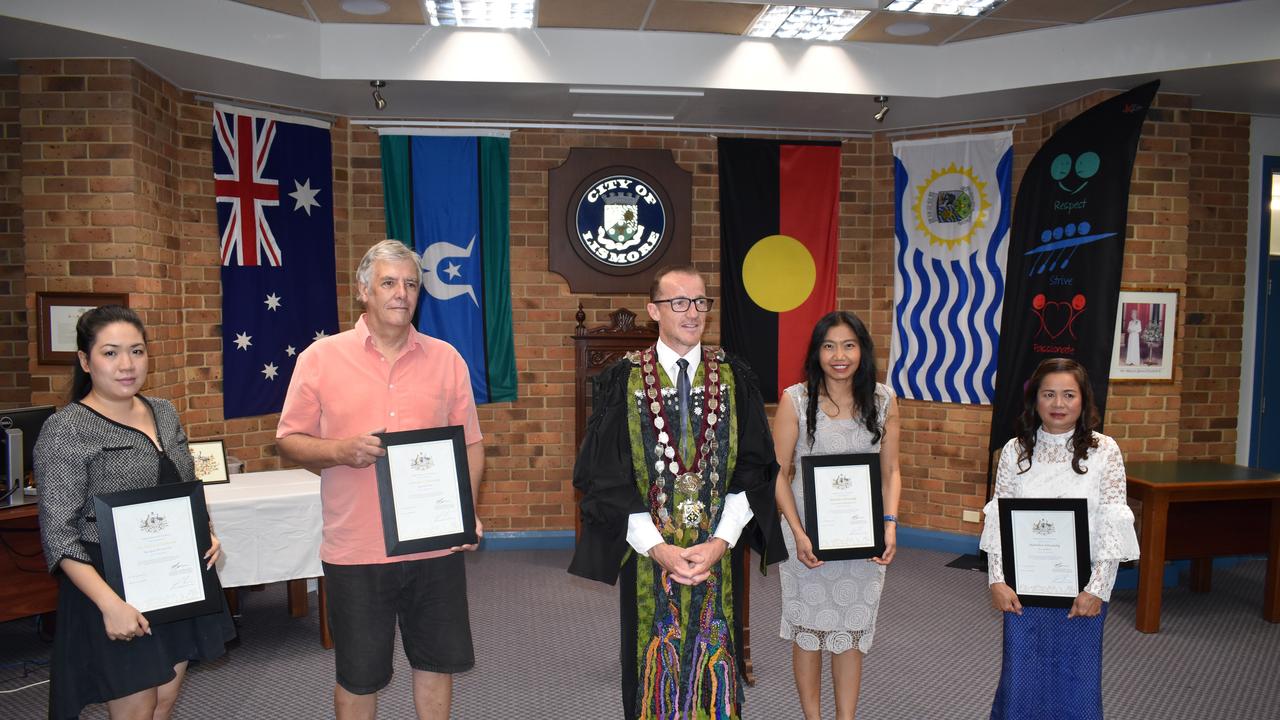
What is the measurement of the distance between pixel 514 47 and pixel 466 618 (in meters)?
3.58

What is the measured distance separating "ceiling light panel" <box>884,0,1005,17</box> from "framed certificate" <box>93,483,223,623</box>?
4188 mm

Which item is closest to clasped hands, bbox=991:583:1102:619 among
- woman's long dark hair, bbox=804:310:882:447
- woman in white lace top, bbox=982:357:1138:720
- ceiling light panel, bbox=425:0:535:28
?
woman in white lace top, bbox=982:357:1138:720

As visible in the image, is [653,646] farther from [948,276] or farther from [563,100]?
[948,276]

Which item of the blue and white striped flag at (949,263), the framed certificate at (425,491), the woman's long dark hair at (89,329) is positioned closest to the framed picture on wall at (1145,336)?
the blue and white striped flag at (949,263)

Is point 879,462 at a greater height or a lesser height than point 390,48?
lesser

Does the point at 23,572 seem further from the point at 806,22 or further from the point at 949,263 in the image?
the point at 949,263

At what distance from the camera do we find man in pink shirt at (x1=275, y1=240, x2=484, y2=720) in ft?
8.18

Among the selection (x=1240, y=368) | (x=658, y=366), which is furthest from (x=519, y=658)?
(x=1240, y=368)

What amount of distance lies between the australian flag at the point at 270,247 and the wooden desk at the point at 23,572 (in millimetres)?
1568

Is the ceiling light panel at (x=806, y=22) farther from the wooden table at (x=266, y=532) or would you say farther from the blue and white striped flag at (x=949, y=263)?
the wooden table at (x=266, y=532)

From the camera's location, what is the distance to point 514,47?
505 centimetres

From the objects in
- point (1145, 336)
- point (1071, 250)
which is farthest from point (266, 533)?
point (1145, 336)

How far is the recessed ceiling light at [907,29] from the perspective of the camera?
4.98m

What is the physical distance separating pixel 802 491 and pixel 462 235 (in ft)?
12.8
